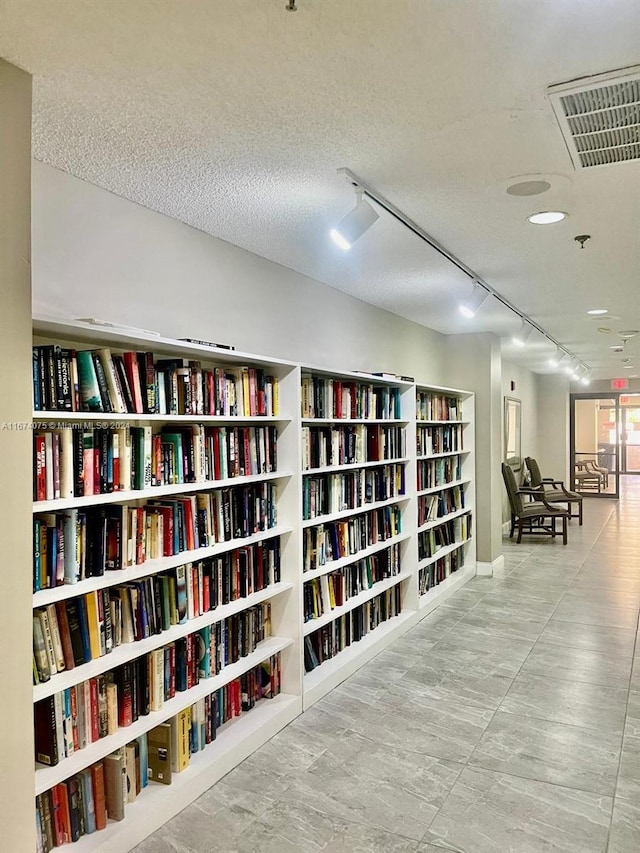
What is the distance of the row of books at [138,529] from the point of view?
2117 millimetres

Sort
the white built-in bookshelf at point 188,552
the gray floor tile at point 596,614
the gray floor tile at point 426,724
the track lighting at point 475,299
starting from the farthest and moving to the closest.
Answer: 1. the gray floor tile at point 596,614
2. the track lighting at point 475,299
3. the gray floor tile at point 426,724
4. the white built-in bookshelf at point 188,552

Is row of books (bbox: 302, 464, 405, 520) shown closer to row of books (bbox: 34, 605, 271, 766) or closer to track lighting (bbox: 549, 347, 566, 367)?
row of books (bbox: 34, 605, 271, 766)

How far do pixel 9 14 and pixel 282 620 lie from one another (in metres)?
2.79

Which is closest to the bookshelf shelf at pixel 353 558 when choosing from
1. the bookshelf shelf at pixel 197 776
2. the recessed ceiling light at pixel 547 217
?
the bookshelf shelf at pixel 197 776

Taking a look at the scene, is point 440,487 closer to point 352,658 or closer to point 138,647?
point 352,658

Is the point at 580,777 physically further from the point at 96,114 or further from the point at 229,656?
the point at 96,114

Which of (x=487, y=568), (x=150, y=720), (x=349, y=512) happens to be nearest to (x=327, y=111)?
(x=150, y=720)

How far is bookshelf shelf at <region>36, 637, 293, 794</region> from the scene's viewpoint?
205 cm

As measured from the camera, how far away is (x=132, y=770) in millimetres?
2404

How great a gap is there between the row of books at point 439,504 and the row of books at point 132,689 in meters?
2.44

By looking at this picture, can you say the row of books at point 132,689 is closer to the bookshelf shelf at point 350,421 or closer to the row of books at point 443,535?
the bookshelf shelf at point 350,421

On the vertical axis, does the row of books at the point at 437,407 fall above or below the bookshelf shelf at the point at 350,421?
above

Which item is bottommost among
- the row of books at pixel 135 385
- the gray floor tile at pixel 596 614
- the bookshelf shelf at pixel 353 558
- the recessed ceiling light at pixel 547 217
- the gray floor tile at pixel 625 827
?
the gray floor tile at pixel 625 827

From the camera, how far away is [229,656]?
299 centimetres
